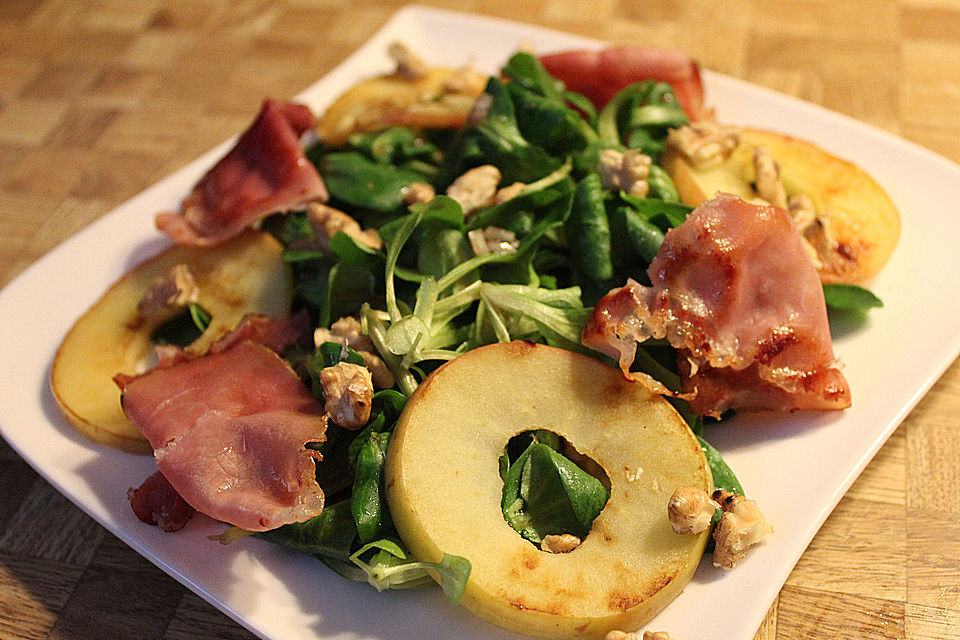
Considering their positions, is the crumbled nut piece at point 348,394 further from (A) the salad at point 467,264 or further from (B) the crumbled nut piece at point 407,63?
(B) the crumbled nut piece at point 407,63

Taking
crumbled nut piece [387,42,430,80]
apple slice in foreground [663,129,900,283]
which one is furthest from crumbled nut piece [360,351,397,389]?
crumbled nut piece [387,42,430,80]

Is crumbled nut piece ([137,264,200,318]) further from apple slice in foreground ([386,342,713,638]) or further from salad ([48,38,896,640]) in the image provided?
apple slice in foreground ([386,342,713,638])

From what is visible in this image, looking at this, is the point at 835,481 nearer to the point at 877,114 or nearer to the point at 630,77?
the point at 630,77

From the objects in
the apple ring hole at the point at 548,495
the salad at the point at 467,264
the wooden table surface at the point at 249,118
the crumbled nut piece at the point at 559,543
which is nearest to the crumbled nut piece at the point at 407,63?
the salad at the point at 467,264

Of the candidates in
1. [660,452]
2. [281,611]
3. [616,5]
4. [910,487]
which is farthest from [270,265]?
[616,5]

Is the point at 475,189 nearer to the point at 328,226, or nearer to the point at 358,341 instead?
the point at 328,226

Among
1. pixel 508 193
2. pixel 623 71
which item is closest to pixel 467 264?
pixel 508 193
